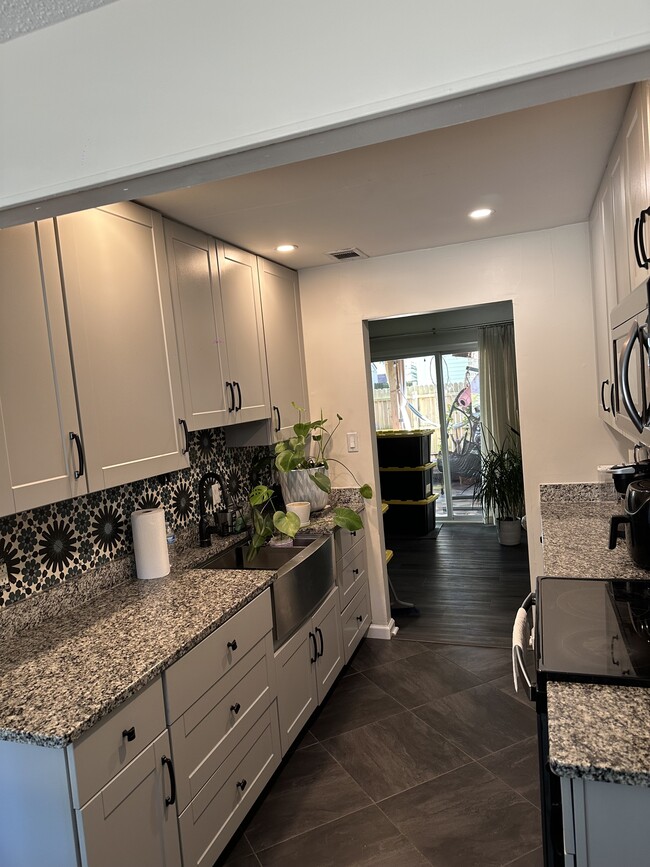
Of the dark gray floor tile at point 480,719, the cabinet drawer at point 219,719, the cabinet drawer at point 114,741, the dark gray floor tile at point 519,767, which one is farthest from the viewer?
the dark gray floor tile at point 480,719

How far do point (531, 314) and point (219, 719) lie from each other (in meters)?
2.61

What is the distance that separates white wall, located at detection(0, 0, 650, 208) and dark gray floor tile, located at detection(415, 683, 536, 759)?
2564 mm

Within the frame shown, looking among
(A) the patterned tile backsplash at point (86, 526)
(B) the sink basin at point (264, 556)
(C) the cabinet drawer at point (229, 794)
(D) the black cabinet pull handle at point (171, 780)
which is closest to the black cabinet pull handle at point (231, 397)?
(A) the patterned tile backsplash at point (86, 526)

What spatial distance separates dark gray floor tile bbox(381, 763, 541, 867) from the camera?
2.00 meters

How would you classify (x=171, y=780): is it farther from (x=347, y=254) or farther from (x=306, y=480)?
(x=347, y=254)

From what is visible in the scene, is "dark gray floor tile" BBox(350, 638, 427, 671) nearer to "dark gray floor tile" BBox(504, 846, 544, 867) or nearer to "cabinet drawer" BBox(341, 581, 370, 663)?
"cabinet drawer" BBox(341, 581, 370, 663)

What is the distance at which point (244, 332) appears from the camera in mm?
2998

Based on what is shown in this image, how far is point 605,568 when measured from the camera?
6.84 feet

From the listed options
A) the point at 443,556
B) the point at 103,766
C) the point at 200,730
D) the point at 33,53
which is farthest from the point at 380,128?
the point at 443,556

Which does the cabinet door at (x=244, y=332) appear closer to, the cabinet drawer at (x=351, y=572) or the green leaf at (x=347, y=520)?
the green leaf at (x=347, y=520)

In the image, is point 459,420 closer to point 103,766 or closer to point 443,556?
point 443,556

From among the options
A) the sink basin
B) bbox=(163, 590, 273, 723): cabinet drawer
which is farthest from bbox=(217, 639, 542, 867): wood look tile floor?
the sink basin

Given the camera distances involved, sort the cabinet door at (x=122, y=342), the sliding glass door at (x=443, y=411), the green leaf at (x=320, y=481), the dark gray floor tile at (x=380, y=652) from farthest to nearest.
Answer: the sliding glass door at (x=443, y=411)
the dark gray floor tile at (x=380, y=652)
the green leaf at (x=320, y=481)
the cabinet door at (x=122, y=342)

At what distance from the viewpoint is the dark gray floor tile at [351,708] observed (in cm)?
282
